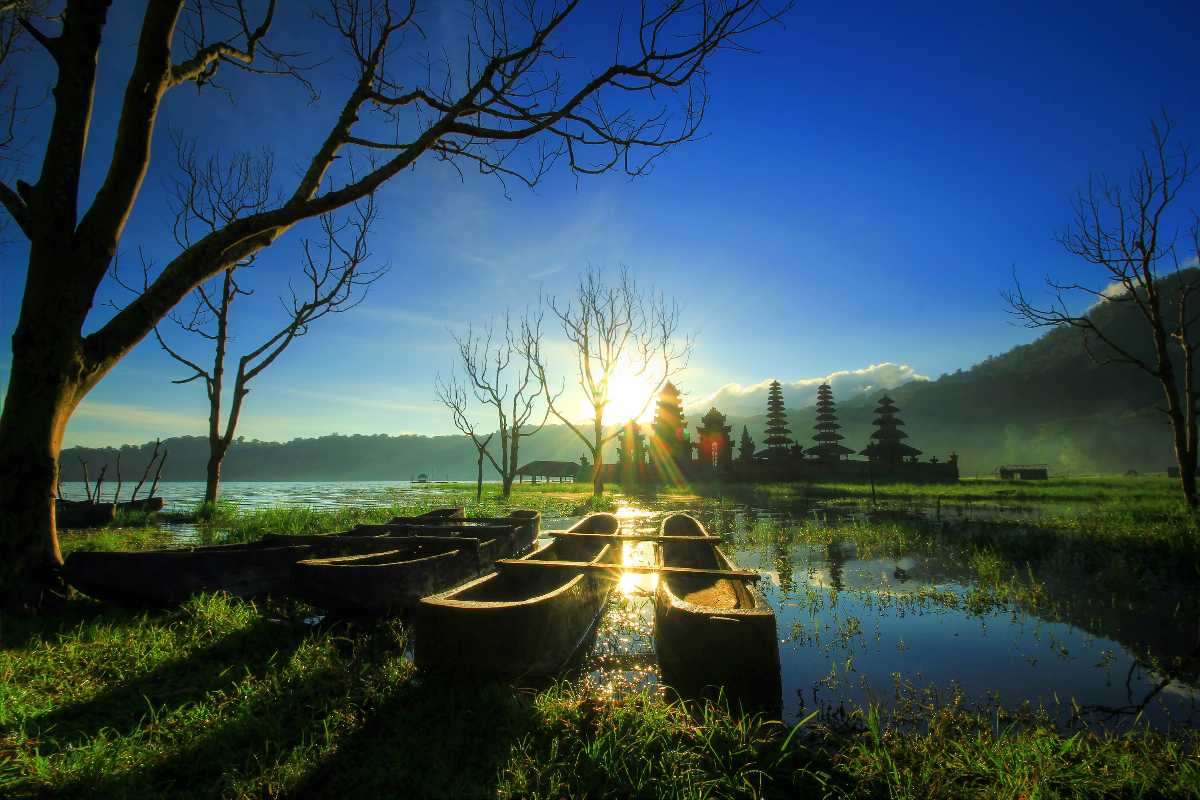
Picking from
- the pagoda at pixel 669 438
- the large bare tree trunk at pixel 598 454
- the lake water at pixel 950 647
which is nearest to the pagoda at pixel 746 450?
the pagoda at pixel 669 438

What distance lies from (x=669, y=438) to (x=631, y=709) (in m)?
43.3

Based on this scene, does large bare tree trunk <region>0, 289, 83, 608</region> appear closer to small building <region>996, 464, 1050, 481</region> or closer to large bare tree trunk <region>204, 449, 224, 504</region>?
large bare tree trunk <region>204, 449, 224, 504</region>

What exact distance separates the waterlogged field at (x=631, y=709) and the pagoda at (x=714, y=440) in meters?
36.5

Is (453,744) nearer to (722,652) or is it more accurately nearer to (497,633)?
(497,633)

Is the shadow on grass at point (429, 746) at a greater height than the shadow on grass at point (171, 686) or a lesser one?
lesser

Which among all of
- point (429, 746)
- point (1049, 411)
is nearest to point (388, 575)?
point (429, 746)

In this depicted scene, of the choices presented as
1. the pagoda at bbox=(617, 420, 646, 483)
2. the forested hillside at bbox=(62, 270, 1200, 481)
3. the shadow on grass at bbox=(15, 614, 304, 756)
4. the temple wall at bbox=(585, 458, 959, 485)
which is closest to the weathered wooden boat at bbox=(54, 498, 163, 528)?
the shadow on grass at bbox=(15, 614, 304, 756)

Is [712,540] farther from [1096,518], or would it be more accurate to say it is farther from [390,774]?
[1096,518]

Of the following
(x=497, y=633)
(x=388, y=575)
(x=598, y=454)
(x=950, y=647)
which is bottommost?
(x=950, y=647)

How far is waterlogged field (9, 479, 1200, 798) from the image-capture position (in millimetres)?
2736

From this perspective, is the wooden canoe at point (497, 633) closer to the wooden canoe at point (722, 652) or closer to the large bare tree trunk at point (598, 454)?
the wooden canoe at point (722, 652)

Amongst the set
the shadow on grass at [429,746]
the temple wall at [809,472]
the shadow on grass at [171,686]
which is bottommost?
the temple wall at [809,472]

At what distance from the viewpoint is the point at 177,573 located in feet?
18.2

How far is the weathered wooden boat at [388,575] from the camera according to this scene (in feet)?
16.8
